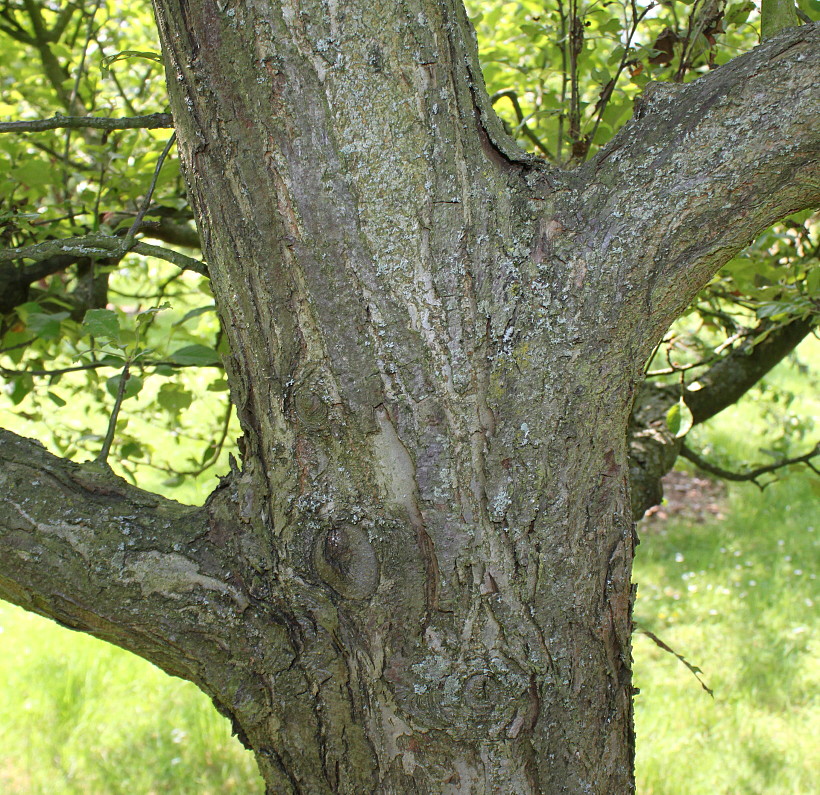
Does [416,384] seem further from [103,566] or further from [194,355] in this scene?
[194,355]

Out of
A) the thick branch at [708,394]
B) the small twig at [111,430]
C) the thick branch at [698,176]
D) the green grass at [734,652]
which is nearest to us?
the thick branch at [698,176]

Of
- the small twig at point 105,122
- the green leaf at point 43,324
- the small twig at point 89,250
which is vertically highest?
the small twig at point 105,122

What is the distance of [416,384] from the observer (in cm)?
101

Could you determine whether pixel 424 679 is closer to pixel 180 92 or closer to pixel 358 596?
pixel 358 596

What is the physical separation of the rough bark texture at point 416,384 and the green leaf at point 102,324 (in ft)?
0.98

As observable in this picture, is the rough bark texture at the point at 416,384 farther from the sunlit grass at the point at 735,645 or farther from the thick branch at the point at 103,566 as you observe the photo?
the sunlit grass at the point at 735,645

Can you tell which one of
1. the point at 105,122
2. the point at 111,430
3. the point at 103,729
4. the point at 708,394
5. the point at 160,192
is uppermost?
the point at 160,192

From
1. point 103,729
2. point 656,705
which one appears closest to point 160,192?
point 103,729

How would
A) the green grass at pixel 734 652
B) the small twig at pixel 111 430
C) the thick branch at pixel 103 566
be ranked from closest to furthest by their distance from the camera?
the thick branch at pixel 103 566 < the small twig at pixel 111 430 < the green grass at pixel 734 652

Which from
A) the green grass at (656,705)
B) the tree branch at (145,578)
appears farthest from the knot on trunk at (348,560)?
the green grass at (656,705)

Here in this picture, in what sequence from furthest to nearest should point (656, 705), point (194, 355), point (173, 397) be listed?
point (656, 705) < point (173, 397) < point (194, 355)

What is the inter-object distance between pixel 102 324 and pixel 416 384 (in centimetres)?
63

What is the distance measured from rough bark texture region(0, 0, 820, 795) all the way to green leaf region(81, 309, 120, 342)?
0.30m

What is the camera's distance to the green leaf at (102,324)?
4.33 ft
